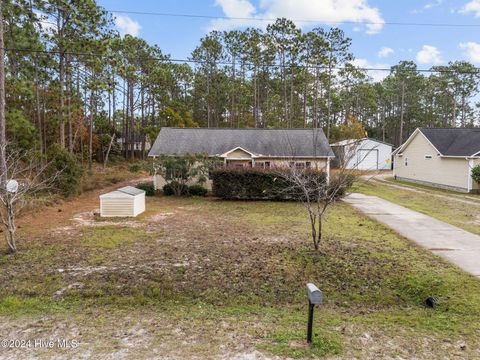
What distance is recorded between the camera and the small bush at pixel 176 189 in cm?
1634

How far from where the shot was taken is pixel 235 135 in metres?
20.3

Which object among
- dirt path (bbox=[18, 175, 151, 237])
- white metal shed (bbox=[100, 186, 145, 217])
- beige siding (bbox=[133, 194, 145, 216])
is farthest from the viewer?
beige siding (bbox=[133, 194, 145, 216])

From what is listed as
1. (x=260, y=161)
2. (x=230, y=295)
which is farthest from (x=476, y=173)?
(x=230, y=295)

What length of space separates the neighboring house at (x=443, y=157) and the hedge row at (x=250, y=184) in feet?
36.1

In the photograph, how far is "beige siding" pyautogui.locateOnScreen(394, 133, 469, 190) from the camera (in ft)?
62.4

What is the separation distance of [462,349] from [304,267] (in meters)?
2.87

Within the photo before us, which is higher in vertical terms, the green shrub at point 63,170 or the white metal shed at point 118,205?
the green shrub at point 63,170

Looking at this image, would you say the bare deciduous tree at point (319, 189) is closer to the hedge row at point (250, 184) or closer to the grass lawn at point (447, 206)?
the hedge row at point (250, 184)

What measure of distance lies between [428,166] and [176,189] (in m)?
17.2

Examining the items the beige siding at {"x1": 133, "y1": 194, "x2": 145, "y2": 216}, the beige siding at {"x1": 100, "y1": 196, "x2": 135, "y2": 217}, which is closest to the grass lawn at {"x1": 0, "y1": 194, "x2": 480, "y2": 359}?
the beige siding at {"x1": 100, "y1": 196, "x2": 135, "y2": 217}

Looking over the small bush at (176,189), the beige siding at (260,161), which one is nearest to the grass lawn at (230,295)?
the small bush at (176,189)

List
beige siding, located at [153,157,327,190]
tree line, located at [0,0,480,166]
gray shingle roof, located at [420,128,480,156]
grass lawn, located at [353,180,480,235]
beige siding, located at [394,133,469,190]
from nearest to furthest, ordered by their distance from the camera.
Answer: grass lawn, located at [353,180,480,235], tree line, located at [0,0,480,166], beige siding, located at [153,157,327,190], gray shingle roof, located at [420,128,480,156], beige siding, located at [394,133,469,190]

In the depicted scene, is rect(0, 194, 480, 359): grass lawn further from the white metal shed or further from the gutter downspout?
the gutter downspout

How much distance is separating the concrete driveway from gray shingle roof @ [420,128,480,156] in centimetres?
885
